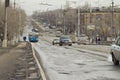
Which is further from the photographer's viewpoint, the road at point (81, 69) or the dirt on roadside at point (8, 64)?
the dirt on roadside at point (8, 64)

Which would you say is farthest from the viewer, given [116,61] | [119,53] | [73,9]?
[73,9]

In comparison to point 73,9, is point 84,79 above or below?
below

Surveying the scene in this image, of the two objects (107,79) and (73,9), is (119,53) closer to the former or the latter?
(107,79)

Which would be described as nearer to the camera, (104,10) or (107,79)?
(107,79)

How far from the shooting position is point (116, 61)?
2255cm

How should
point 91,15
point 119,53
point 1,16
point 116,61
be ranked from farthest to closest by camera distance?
point 91,15 < point 1,16 < point 116,61 < point 119,53

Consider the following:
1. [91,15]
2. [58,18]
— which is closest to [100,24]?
[91,15]

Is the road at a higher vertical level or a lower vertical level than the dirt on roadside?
higher

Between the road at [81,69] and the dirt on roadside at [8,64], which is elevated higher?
the road at [81,69]

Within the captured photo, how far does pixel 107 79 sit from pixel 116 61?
7458 mm

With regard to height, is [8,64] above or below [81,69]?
below

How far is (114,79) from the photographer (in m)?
15.2

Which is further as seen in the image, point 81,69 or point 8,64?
point 8,64

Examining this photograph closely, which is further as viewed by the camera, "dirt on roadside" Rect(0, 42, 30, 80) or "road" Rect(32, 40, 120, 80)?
"dirt on roadside" Rect(0, 42, 30, 80)
